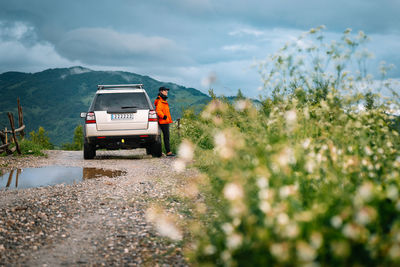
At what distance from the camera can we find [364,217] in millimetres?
1720

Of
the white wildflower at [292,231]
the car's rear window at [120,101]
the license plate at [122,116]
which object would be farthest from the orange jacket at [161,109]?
the white wildflower at [292,231]

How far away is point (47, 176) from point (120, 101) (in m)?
3.59

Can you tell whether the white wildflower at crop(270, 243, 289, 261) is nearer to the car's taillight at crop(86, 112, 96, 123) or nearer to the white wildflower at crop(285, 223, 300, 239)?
the white wildflower at crop(285, 223, 300, 239)

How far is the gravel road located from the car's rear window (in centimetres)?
462

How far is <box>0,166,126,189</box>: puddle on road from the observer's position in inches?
303

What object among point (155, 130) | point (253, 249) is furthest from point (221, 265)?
point (155, 130)

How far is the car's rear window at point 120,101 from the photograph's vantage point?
11311 mm

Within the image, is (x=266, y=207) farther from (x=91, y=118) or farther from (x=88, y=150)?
(x=88, y=150)

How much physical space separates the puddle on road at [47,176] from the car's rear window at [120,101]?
2.27 m

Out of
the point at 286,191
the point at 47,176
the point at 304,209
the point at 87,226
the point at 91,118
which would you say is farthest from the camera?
the point at 91,118

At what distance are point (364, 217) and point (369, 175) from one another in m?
1.57

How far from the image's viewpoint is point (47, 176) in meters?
8.68

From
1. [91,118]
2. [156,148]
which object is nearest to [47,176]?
[91,118]

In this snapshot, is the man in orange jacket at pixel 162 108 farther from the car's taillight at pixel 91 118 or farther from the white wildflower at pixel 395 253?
the white wildflower at pixel 395 253
